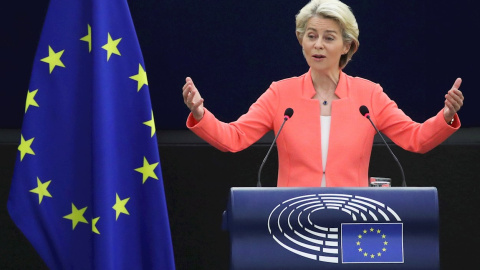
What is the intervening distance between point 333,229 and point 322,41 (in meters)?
0.78

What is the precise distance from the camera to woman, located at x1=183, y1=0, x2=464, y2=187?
3.33 meters

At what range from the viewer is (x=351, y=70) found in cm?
433

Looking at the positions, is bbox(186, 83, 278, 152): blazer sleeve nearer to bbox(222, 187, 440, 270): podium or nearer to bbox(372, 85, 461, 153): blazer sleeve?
bbox(372, 85, 461, 153): blazer sleeve

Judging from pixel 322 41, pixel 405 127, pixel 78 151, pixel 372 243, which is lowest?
pixel 372 243

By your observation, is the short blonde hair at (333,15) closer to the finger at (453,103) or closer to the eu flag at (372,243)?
the finger at (453,103)

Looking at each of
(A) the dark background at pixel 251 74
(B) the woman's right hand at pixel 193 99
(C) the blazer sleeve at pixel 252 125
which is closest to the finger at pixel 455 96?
(C) the blazer sleeve at pixel 252 125

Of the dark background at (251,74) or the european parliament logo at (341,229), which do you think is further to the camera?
the dark background at (251,74)

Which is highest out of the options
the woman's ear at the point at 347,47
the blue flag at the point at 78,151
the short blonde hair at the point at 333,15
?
the short blonde hair at the point at 333,15

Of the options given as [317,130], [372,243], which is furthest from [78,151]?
[372,243]

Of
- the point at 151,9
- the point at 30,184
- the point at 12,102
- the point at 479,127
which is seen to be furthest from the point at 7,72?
the point at 479,127

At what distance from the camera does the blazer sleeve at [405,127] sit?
128 inches

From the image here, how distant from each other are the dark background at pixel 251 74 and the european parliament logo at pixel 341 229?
1.45 meters

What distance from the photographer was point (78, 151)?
3396 millimetres

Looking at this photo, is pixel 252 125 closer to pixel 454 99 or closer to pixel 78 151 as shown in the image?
pixel 78 151
